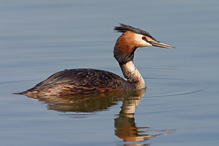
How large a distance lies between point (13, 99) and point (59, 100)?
0.80 meters

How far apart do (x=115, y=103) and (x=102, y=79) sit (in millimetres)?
796

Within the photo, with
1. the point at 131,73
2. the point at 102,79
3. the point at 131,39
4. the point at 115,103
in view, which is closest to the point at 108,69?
the point at 131,73

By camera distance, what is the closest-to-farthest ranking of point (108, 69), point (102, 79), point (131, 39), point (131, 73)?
1. point (102, 79)
2. point (131, 39)
3. point (131, 73)
4. point (108, 69)

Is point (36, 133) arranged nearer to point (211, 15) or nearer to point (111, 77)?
point (111, 77)

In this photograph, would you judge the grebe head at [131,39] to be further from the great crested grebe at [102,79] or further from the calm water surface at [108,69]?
the calm water surface at [108,69]

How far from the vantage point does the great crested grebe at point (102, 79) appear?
1112 cm

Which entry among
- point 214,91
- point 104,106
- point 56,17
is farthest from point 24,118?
point 56,17

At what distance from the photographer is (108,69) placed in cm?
1327

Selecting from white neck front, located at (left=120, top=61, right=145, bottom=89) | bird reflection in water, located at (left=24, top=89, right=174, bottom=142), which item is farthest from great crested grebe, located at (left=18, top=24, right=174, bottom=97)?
bird reflection in water, located at (left=24, top=89, right=174, bottom=142)

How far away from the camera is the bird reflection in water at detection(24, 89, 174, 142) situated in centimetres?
894

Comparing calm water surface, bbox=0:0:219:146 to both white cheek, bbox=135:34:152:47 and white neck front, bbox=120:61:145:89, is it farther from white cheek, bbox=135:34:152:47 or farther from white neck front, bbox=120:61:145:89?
white cheek, bbox=135:34:152:47

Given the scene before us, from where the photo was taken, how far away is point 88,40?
48.8 ft

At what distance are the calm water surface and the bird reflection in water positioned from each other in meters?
0.02

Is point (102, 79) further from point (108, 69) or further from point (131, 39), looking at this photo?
point (108, 69)
